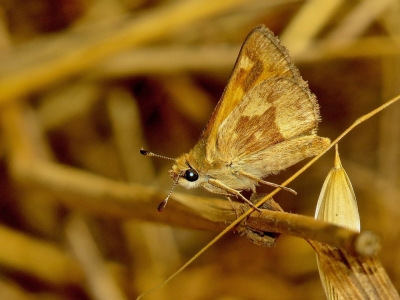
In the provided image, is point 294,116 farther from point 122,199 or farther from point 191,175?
point 122,199

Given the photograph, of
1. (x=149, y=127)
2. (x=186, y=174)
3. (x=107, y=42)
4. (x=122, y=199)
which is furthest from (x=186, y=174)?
(x=149, y=127)

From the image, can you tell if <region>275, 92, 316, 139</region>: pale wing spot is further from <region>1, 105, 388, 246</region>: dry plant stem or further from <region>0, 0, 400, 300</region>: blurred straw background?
<region>0, 0, 400, 300</region>: blurred straw background

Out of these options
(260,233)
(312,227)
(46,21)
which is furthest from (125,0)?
(312,227)

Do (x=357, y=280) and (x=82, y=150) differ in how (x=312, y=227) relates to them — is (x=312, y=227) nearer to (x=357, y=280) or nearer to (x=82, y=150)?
(x=357, y=280)

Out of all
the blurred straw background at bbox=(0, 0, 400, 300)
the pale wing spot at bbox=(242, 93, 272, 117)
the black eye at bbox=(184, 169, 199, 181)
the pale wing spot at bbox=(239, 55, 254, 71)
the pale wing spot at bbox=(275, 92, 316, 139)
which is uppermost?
the blurred straw background at bbox=(0, 0, 400, 300)

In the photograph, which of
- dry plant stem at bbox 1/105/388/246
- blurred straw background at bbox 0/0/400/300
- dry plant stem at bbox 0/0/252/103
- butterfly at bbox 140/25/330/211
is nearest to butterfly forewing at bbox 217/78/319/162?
butterfly at bbox 140/25/330/211

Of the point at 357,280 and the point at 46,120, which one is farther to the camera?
the point at 46,120
